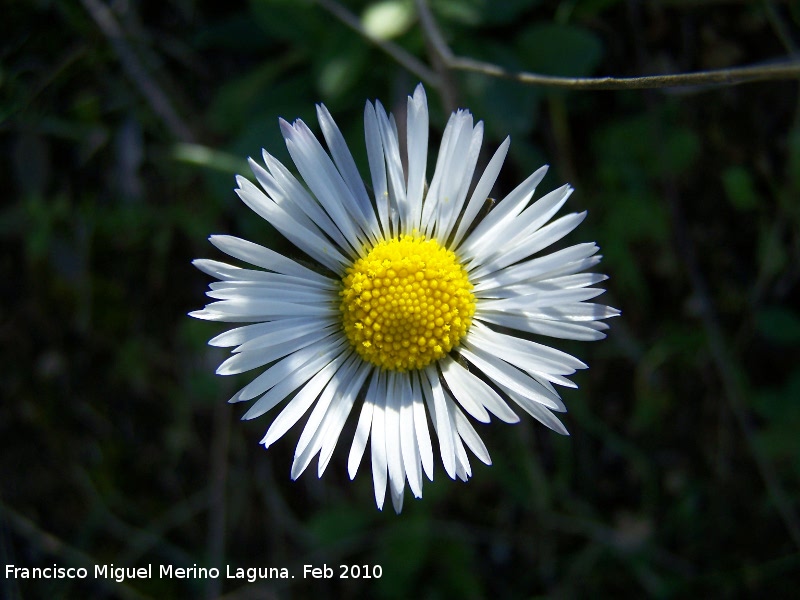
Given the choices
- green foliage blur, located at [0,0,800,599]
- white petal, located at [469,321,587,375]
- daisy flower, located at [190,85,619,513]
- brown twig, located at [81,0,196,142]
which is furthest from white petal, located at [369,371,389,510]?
brown twig, located at [81,0,196,142]

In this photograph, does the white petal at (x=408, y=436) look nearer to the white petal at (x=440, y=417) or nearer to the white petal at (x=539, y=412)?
the white petal at (x=440, y=417)

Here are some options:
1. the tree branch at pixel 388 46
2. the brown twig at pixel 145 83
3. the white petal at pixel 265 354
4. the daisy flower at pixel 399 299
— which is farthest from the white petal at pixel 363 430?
the brown twig at pixel 145 83

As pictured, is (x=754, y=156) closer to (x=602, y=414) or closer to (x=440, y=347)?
(x=602, y=414)

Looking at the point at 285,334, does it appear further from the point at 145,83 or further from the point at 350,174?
the point at 145,83

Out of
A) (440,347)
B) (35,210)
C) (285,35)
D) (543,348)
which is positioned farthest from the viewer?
(35,210)

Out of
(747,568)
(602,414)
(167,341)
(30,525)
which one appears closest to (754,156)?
(602,414)

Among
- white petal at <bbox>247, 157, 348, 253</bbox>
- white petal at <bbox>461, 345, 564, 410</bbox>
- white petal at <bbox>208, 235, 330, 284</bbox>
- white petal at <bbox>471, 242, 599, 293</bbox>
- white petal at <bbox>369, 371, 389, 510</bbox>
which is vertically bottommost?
white petal at <bbox>369, 371, 389, 510</bbox>

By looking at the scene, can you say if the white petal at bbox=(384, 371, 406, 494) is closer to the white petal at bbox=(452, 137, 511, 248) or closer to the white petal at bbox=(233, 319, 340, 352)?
the white petal at bbox=(233, 319, 340, 352)
